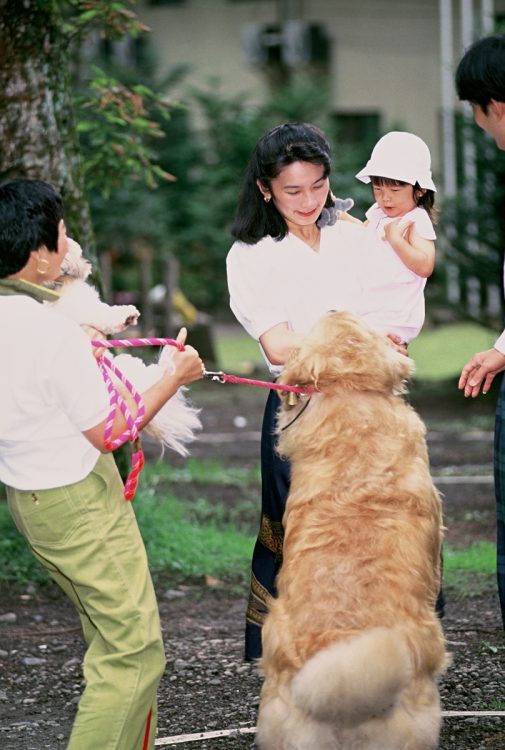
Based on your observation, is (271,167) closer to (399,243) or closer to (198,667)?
(399,243)

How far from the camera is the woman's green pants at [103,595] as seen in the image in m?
3.52

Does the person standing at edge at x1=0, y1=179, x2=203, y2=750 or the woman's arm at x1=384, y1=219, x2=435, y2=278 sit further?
the woman's arm at x1=384, y1=219, x2=435, y2=278

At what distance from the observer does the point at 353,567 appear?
3568 mm

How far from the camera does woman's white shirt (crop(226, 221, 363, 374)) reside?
4285 mm

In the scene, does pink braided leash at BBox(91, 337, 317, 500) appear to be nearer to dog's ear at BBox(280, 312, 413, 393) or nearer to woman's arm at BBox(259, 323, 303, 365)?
dog's ear at BBox(280, 312, 413, 393)

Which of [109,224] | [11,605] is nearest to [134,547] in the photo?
[11,605]

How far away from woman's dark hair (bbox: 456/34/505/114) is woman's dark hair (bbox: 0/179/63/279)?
1453 millimetres

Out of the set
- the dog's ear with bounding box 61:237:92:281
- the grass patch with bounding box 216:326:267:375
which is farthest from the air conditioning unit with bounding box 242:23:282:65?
the dog's ear with bounding box 61:237:92:281

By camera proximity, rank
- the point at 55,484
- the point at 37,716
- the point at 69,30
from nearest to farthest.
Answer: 1. the point at 55,484
2. the point at 37,716
3. the point at 69,30

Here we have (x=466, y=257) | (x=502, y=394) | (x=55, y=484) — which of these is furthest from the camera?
(x=466, y=257)

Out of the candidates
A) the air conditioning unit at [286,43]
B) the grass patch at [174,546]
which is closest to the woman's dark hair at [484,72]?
the grass patch at [174,546]

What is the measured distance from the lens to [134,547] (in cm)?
362

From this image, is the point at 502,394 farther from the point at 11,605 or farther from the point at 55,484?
the point at 11,605

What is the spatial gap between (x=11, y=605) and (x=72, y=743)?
3.23m
